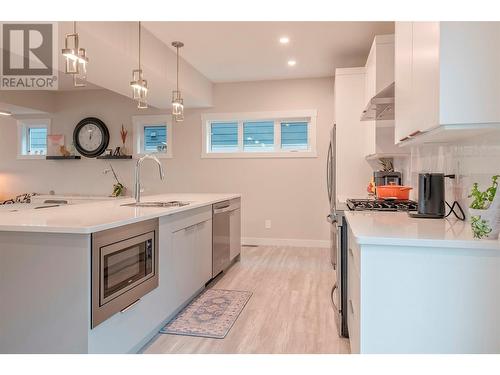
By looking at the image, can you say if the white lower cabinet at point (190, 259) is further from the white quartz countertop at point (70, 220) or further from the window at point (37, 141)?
the window at point (37, 141)

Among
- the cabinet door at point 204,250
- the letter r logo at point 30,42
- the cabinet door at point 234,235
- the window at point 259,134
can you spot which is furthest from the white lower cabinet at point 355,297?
the window at point 259,134

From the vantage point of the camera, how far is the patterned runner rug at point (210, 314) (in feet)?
8.37

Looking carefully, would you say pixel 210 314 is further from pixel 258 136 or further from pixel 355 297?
pixel 258 136

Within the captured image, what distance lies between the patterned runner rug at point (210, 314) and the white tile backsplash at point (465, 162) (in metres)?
1.77

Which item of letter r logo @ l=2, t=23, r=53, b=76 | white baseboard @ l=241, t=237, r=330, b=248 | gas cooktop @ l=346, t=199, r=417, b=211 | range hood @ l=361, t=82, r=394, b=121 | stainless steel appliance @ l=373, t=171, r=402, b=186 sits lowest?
white baseboard @ l=241, t=237, r=330, b=248

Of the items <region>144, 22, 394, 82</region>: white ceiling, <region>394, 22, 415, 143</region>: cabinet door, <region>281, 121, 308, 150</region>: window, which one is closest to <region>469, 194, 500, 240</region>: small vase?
<region>394, 22, 415, 143</region>: cabinet door

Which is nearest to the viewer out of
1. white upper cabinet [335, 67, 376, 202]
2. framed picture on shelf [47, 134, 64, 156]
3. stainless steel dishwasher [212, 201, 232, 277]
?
Answer: stainless steel dishwasher [212, 201, 232, 277]

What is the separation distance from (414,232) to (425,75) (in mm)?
724

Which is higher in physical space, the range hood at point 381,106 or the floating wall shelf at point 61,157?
the range hood at point 381,106

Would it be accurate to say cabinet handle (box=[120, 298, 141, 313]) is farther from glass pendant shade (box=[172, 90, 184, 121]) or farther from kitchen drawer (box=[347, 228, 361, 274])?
glass pendant shade (box=[172, 90, 184, 121])

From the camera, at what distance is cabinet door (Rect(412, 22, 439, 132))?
1.50 metres

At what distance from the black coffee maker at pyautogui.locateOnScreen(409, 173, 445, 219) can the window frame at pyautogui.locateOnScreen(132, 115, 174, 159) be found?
Answer: 4.53 m

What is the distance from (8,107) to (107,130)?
1.49 meters
